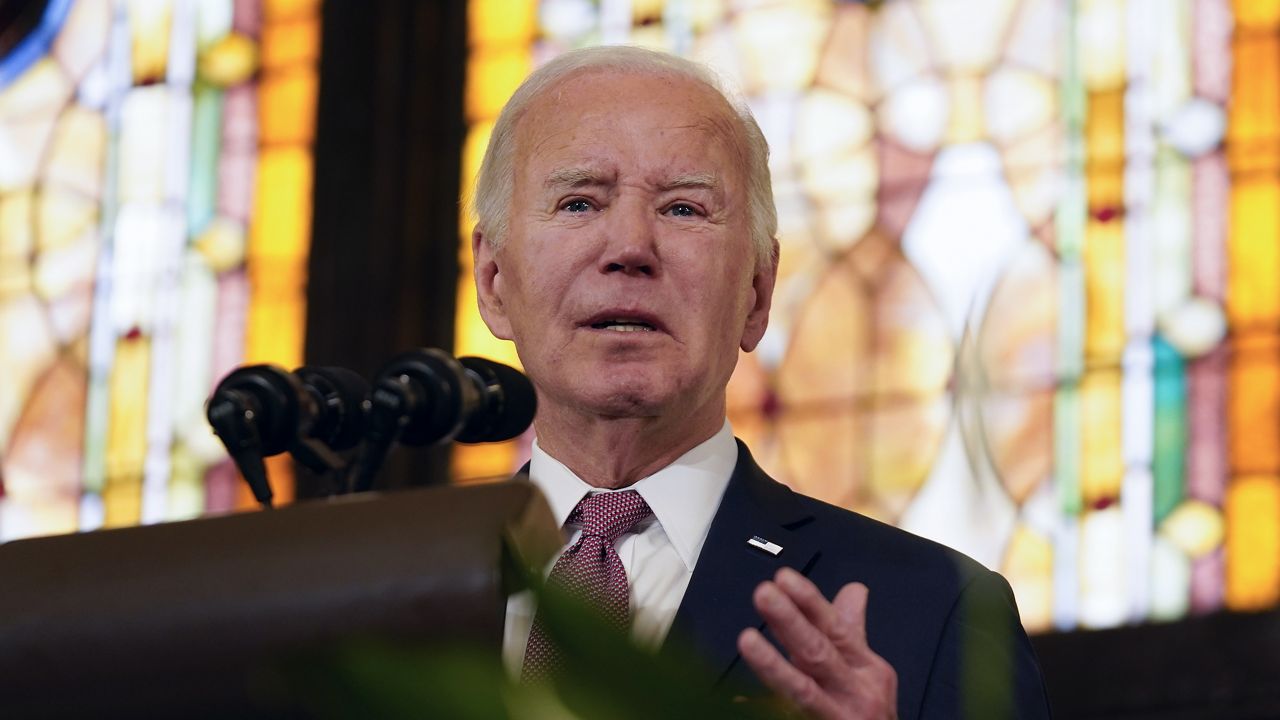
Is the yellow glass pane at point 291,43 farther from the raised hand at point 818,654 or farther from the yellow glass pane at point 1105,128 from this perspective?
the raised hand at point 818,654

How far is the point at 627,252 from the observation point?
256cm

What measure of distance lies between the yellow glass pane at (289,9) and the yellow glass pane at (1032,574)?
2734 mm

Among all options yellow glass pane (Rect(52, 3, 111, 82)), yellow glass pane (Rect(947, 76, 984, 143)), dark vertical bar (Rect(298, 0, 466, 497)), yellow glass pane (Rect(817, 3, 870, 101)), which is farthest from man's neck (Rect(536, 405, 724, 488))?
yellow glass pane (Rect(52, 3, 111, 82))

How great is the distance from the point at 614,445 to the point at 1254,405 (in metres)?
2.34

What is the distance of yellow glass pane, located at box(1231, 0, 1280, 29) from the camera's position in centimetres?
464

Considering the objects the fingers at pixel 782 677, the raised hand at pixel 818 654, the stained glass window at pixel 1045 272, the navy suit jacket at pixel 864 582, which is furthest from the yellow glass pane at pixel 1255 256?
the fingers at pixel 782 677

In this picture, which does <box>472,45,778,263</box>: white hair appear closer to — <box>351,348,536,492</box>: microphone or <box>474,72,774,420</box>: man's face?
<box>474,72,774,420</box>: man's face

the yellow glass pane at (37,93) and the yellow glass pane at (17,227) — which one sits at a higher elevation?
the yellow glass pane at (37,93)

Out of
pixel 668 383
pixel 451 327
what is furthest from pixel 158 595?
pixel 451 327

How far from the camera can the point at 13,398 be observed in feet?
20.3

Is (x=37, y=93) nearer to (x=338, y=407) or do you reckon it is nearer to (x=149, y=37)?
(x=149, y=37)

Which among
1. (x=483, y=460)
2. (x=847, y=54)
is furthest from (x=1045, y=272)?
(x=483, y=460)

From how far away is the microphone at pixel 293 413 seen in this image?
1841 mm

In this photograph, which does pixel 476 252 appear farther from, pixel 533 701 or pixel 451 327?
pixel 451 327
